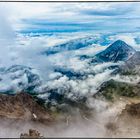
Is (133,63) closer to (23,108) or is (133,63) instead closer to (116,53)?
(116,53)

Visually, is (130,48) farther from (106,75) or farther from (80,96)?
(80,96)

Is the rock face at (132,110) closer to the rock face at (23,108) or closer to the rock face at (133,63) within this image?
the rock face at (133,63)

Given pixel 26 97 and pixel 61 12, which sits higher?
pixel 61 12

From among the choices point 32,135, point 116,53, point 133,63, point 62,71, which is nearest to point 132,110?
point 133,63

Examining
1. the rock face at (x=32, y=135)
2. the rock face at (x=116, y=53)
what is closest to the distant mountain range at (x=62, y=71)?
the rock face at (x=116, y=53)

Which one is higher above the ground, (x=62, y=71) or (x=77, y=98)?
(x=62, y=71)

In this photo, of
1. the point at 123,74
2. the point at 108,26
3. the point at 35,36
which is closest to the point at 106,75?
the point at 123,74

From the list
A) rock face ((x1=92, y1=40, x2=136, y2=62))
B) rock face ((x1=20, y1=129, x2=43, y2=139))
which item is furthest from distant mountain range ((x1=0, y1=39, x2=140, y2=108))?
rock face ((x1=20, y1=129, x2=43, y2=139))
